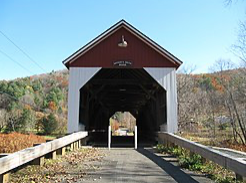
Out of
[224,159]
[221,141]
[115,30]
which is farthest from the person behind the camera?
[221,141]

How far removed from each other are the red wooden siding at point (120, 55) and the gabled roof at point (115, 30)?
0.11 metres

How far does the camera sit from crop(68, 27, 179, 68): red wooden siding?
34.9 feet

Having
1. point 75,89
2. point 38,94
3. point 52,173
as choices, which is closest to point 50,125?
point 75,89

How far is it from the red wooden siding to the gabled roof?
0.36ft

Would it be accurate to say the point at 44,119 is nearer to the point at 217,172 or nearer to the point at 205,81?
the point at 205,81

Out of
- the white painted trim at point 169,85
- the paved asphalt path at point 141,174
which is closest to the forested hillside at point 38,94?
the white painted trim at point 169,85

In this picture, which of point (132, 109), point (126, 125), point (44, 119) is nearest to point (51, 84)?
point (126, 125)

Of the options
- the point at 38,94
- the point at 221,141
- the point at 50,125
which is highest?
the point at 38,94

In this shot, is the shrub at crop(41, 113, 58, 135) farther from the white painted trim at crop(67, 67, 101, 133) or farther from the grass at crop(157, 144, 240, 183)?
the grass at crop(157, 144, 240, 183)

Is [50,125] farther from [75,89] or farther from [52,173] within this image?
[52,173]

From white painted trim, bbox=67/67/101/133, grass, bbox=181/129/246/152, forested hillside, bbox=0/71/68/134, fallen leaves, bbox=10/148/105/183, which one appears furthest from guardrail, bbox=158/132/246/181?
forested hillside, bbox=0/71/68/134

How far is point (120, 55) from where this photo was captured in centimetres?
1066

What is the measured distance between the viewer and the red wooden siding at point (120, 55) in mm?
10625

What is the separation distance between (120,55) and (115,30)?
1.07 metres
